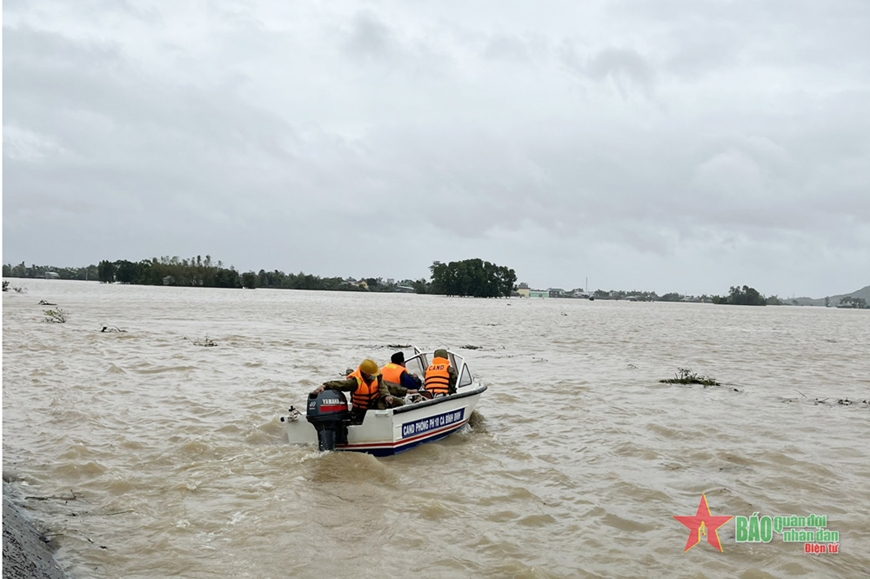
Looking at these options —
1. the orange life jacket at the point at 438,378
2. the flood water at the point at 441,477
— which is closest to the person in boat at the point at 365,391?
the flood water at the point at 441,477

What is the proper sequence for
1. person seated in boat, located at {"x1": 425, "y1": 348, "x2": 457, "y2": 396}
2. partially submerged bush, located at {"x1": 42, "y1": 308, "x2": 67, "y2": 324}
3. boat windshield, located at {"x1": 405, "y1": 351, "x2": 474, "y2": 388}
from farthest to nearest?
partially submerged bush, located at {"x1": 42, "y1": 308, "x2": 67, "y2": 324} → boat windshield, located at {"x1": 405, "y1": 351, "x2": 474, "y2": 388} → person seated in boat, located at {"x1": 425, "y1": 348, "x2": 457, "y2": 396}

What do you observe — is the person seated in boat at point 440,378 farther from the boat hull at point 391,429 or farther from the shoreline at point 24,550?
the shoreline at point 24,550

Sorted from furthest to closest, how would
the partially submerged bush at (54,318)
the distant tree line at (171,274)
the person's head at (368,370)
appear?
the distant tree line at (171,274), the partially submerged bush at (54,318), the person's head at (368,370)

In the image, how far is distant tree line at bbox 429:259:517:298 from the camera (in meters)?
161

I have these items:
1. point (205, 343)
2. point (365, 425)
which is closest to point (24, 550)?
point (365, 425)

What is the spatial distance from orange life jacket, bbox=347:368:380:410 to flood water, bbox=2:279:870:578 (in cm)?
86

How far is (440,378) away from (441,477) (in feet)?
9.40

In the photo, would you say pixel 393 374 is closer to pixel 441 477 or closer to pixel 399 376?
pixel 399 376

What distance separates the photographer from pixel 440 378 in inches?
492

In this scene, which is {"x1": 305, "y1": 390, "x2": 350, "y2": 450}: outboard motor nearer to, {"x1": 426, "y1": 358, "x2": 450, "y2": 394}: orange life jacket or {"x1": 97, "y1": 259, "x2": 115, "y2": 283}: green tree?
{"x1": 426, "y1": 358, "x2": 450, "y2": 394}: orange life jacket

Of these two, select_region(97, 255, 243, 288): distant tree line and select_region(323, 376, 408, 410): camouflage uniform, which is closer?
select_region(323, 376, 408, 410): camouflage uniform

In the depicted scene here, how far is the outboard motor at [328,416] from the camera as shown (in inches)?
398

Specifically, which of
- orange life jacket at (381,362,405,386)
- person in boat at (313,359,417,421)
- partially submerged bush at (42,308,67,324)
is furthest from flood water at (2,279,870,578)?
partially submerged bush at (42,308,67,324)

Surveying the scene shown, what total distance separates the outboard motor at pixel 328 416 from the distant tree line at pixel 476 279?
15022 cm
